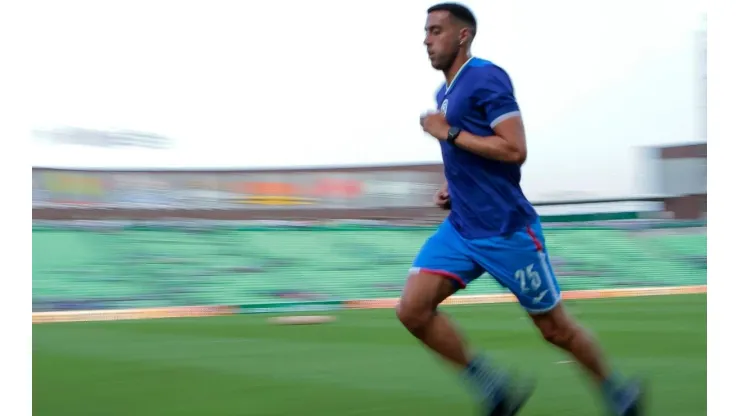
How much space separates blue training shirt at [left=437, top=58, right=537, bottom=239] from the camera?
3.65 m

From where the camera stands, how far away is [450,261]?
372cm

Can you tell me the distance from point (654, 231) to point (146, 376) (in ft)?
49.1

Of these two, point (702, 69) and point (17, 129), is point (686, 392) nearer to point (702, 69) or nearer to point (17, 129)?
point (17, 129)

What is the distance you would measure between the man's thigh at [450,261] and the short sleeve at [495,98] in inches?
20.2

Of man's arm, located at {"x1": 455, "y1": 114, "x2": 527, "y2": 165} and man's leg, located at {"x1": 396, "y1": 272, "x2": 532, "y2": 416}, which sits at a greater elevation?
man's arm, located at {"x1": 455, "y1": 114, "x2": 527, "y2": 165}

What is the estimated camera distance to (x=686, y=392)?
4828 mm

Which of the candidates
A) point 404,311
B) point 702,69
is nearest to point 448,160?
point 404,311

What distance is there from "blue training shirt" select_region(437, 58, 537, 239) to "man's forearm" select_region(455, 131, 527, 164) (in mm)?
120

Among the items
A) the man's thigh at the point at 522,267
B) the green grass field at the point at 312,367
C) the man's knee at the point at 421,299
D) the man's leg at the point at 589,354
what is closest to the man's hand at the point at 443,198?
the man's thigh at the point at 522,267

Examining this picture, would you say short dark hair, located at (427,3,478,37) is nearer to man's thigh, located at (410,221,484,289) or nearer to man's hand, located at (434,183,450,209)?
man's hand, located at (434,183,450,209)

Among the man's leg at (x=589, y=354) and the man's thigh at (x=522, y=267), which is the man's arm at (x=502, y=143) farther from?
the man's leg at (x=589, y=354)

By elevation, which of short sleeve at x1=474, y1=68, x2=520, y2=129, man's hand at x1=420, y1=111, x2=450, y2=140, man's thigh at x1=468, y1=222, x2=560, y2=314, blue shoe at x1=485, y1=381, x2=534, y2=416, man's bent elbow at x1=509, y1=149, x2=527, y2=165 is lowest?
blue shoe at x1=485, y1=381, x2=534, y2=416

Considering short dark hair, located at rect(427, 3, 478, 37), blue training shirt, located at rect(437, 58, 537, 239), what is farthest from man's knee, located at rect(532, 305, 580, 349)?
short dark hair, located at rect(427, 3, 478, 37)
